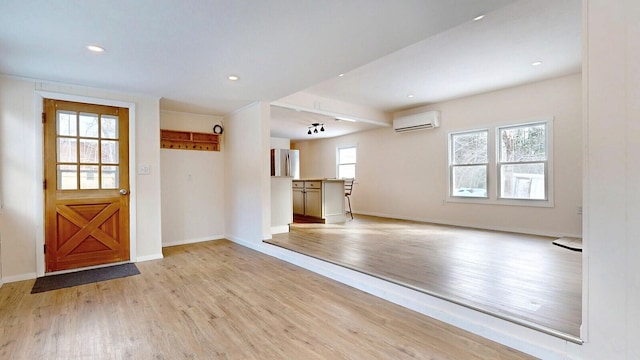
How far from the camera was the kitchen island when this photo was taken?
20.9ft

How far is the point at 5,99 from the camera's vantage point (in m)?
3.29

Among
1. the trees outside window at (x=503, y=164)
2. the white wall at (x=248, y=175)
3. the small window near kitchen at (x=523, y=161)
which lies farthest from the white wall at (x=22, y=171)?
the small window near kitchen at (x=523, y=161)

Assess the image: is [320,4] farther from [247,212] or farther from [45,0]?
[247,212]

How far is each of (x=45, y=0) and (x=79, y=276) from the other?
3.04 meters

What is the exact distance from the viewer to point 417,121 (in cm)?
656

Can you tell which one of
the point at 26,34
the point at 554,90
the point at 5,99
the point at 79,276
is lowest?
the point at 79,276

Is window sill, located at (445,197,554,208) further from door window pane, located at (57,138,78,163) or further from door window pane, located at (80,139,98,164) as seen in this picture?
door window pane, located at (57,138,78,163)

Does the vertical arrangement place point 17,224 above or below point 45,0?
below

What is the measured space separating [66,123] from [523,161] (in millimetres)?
7061

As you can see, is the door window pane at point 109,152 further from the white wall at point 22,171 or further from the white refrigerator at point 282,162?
the white refrigerator at point 282,162

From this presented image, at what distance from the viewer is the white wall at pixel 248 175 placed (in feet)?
14.9

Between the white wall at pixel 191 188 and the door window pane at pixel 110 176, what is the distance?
3.04 ft

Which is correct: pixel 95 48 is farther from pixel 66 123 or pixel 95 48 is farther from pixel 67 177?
pixel 67 177

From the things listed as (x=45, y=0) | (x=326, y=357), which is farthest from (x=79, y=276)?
(x=326, y=357)
